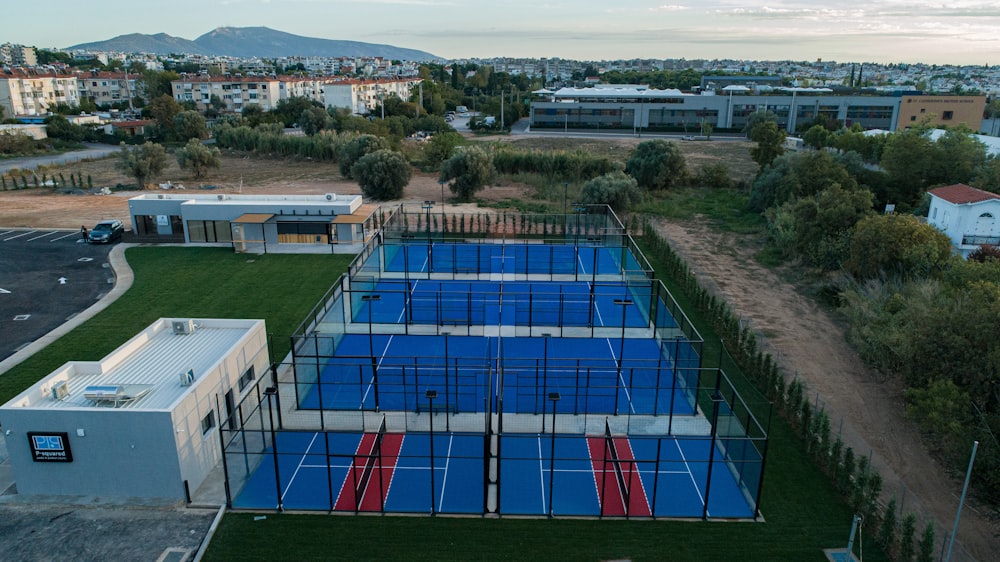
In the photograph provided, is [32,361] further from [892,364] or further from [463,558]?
[892,364]

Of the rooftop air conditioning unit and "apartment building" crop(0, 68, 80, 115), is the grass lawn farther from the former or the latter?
"apartment building" crop(0, 68, 80, 115)

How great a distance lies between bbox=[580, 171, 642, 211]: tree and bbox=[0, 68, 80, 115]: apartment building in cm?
9521

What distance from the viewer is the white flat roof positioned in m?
15.4

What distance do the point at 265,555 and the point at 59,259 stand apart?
2981 centimetres

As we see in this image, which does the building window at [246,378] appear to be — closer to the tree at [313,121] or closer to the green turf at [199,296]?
the green turf at [199,296]

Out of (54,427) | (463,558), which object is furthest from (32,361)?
(463,558)

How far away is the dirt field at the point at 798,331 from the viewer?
15.9m

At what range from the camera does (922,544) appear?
1233 cm

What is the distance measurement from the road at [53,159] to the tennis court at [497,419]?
5817 centimetres

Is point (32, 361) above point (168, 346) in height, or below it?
below

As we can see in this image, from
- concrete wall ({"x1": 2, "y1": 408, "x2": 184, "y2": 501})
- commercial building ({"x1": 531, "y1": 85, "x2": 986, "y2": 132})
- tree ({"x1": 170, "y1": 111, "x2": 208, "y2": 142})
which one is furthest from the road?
concrete wall ({"x1": 2, "y1": 408, "x2": 184, "y2": 501})

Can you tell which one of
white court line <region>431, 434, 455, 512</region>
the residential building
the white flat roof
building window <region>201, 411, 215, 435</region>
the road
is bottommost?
white court line <region>431, 434, 455, 512</region>

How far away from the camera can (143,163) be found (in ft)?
181

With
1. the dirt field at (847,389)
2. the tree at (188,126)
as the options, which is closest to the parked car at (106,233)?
the dirt field at (847,389)
